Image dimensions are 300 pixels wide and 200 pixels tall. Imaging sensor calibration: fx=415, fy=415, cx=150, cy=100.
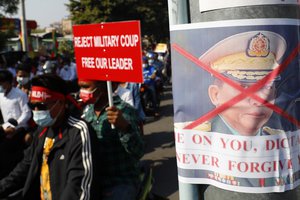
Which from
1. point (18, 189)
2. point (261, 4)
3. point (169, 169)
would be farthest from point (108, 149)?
point (169, 169)

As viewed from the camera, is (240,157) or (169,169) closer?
(240,157)

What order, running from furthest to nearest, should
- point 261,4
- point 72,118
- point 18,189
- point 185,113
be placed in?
1. point 18,189
2. point 72,118
3. point 185,113
4. point 261,4

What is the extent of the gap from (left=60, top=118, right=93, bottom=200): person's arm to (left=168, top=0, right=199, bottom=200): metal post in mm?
1038

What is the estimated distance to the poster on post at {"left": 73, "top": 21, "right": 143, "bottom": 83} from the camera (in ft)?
8.14

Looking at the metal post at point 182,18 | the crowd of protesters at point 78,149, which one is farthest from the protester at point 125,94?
the metal post at point 182,18

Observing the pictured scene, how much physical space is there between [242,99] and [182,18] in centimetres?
37

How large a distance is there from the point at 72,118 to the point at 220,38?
1572mm

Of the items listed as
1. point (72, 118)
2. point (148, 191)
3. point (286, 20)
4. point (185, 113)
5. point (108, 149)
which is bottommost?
point (148, 191)

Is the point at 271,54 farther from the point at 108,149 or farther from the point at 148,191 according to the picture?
the point at 148,191

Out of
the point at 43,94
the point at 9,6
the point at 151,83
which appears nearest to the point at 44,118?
the point at 43,94

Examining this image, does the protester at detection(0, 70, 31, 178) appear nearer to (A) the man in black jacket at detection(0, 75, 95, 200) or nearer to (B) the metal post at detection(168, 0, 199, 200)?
(A) the man in black jacket at detection(0, 75, 95, 200)

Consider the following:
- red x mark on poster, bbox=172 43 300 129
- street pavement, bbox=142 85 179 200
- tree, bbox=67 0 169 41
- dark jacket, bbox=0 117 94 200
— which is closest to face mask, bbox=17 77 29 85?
street pavement, bbox=142 85 179 200

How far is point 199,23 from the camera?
56.4 inches

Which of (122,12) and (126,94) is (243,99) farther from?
(122,12)
